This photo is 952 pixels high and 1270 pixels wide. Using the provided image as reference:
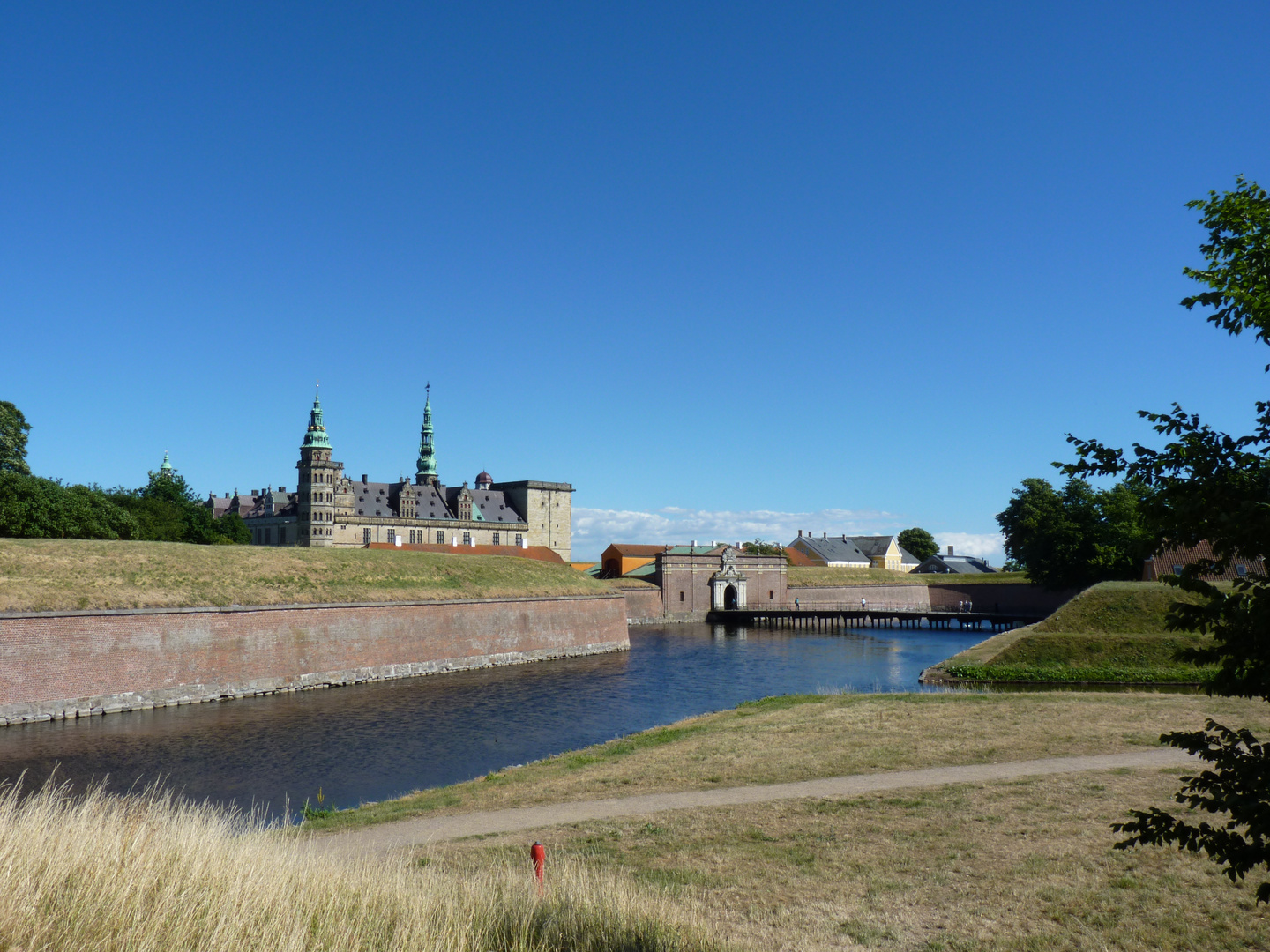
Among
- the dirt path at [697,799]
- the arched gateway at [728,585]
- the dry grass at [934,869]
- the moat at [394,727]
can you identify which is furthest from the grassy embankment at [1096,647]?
the arched gateway at [728,585]

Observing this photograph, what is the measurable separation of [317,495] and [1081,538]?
70.8 metres

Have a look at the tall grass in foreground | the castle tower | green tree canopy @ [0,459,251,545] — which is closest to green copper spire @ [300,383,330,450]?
the castle tower

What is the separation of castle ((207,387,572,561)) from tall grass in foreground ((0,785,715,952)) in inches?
3363

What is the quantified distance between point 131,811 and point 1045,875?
10108 millimetres

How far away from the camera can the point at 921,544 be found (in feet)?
428

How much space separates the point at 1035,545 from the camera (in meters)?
70.4

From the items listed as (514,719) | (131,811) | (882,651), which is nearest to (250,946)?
(131,811)

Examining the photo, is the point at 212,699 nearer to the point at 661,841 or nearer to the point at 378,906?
the point at 661,841

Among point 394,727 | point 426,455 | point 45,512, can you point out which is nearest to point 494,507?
point 426,455

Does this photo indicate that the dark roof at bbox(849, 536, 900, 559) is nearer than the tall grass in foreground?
No

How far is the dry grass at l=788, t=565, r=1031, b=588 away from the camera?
82.9 meters

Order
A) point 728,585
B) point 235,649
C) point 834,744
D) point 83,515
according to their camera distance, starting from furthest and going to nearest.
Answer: point 728,585, point 83,515, point 235,649, point 834,744

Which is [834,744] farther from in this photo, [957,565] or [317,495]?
[957,565]

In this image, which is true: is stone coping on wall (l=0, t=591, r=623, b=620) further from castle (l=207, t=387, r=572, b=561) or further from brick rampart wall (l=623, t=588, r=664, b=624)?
castle (l=207, t=387, r=572, b=561)
